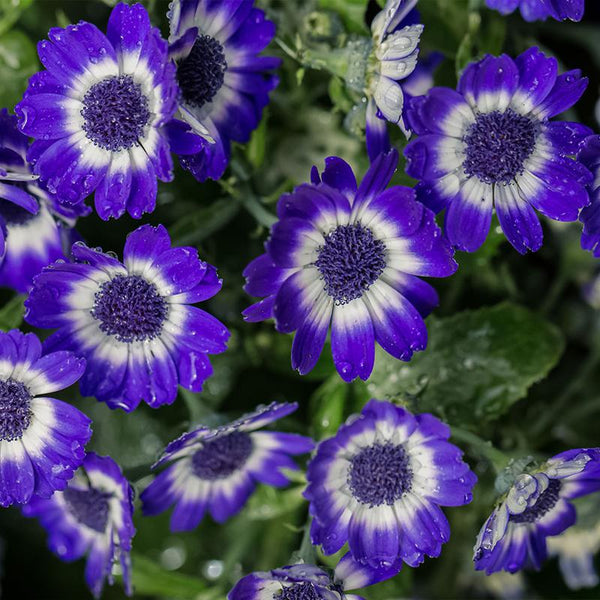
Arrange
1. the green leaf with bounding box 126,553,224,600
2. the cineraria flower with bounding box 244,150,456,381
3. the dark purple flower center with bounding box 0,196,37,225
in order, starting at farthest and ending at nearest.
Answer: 1. the green leaf with bounding box 126,553,224,600
2. the dark purple flower center with bounding box 0,196,37,225
3. the cineraria flower with bounding box 244,150,456,381

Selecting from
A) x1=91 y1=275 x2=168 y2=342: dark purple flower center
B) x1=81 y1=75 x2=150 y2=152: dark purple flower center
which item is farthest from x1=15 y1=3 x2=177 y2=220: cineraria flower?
x1=91 y1=275 x2=168 y2=342: dark purple flower center

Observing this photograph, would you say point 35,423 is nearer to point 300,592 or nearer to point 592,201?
point 300,592

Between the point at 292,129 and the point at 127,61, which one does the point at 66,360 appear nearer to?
the point at 127,61

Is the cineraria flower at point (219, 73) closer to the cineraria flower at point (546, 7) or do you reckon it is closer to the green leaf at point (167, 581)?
the cineraria flower at point (546, 7)

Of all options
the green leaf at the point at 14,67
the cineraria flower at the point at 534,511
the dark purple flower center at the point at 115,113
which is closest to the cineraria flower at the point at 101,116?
the dark purple flower center at the point at 115,113

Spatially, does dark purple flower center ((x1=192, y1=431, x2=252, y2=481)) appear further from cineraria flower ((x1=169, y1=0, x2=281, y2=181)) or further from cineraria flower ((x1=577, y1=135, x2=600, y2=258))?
cineraria flower ((x1=577, y1=135, x2=600, y2=258))

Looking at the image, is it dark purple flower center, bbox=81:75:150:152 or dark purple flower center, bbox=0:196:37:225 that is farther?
dark purple flower center, bbox=0:196:37:225
